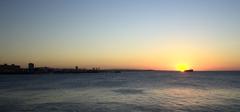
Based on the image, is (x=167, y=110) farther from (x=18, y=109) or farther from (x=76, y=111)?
(x=18, y=109)

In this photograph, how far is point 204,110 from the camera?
28.5 m

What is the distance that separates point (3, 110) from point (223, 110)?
23.5 m

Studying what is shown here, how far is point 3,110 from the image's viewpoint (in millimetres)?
28422

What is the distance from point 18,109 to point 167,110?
Answer: 1619cm

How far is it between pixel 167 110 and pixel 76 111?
9659mm

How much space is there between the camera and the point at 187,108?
2970 cm

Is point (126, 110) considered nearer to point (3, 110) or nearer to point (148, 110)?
point (148, 110)

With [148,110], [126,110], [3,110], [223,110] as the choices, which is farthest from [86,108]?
[223,110]

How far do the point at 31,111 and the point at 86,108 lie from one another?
586 centimetres

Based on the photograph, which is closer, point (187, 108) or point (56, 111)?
point (56, 111)

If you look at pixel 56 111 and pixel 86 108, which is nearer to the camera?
pixel 56 111

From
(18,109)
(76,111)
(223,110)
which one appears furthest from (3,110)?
(223,110)

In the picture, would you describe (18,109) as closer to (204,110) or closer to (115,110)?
(115,110)

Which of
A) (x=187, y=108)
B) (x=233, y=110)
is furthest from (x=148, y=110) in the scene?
(x=233, y=110)
